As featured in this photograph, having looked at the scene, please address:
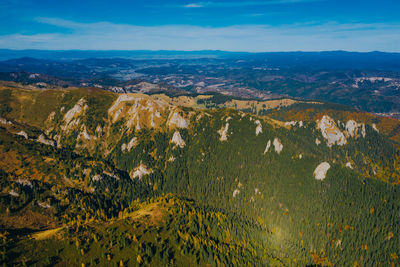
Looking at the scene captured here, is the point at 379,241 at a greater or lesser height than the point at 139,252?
lesser

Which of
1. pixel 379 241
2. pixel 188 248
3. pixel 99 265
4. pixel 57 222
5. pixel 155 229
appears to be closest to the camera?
pixel 99 265

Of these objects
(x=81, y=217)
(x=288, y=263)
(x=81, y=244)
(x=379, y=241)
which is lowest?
(x=288, y=263)

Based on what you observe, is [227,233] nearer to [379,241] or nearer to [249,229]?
[249,229]

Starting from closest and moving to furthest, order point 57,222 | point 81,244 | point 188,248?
point 81,244 < point 188,248 < point 57,222

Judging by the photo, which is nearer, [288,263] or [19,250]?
[19,250]

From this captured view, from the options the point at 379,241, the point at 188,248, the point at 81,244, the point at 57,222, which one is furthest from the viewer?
the point at 379,241

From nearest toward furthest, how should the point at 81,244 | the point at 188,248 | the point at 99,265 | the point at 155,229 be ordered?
the point at 99,265 → the point at 81,244 → the point at 188,248 → the point at 155,229

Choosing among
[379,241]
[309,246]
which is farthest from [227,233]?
[379,241]

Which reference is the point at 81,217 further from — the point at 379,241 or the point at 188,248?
the point at 379,241

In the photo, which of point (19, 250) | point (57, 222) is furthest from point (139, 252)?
point (57, 222)
